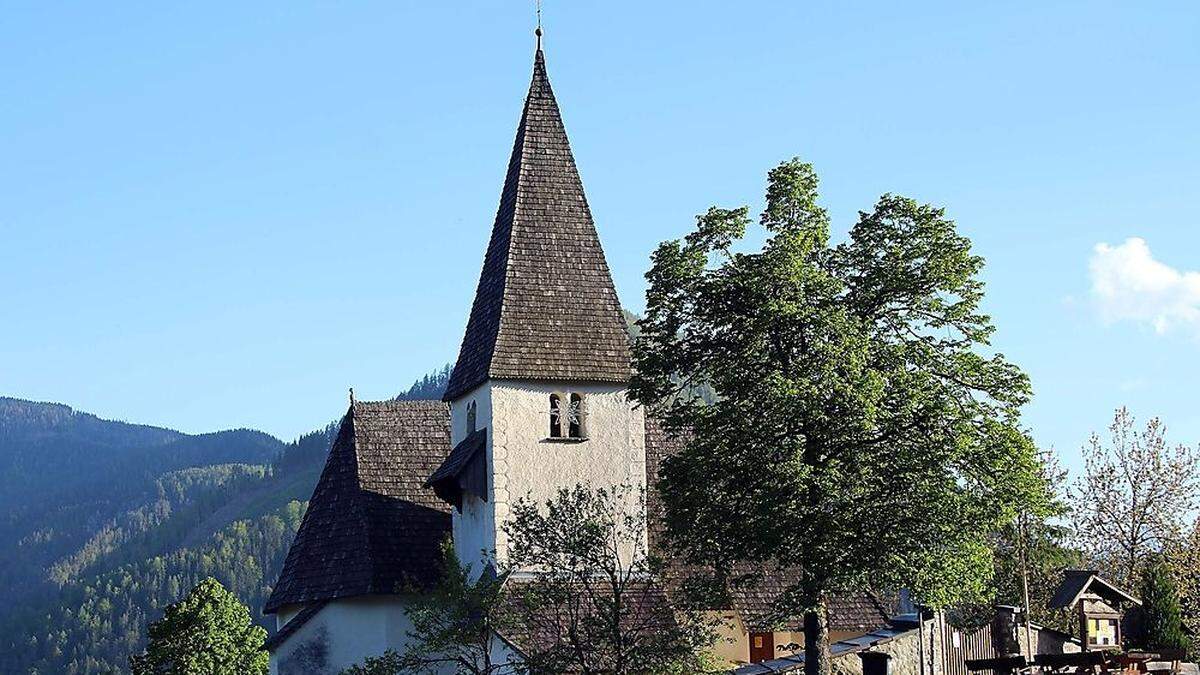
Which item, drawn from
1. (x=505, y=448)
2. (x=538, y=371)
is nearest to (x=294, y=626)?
(x=505, y=448)

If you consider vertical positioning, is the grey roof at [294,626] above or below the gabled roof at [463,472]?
below

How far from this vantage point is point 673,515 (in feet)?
112

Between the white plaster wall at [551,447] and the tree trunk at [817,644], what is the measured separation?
340 inches

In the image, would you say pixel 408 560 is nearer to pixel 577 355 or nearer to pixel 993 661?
pixel 577 355

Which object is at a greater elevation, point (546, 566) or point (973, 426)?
point (973, 426)

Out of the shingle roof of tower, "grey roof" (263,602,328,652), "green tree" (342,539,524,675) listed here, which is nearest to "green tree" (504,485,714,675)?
"green tree" (342,539,524,675)

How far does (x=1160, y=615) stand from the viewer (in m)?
44.9

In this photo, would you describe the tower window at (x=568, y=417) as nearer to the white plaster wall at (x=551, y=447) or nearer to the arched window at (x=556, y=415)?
the arched window at (x=556, y=415)

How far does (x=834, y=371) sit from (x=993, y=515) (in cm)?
404

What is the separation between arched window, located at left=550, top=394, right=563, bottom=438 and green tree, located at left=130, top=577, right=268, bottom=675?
30.1ft

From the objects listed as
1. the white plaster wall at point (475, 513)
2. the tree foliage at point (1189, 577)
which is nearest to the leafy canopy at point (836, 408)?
the white plaster wall at point (475, 513)

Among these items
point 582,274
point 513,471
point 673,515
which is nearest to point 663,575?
point 673,515

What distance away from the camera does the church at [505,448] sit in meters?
41.1

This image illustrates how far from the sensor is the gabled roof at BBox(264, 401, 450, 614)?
43906 millimetres
